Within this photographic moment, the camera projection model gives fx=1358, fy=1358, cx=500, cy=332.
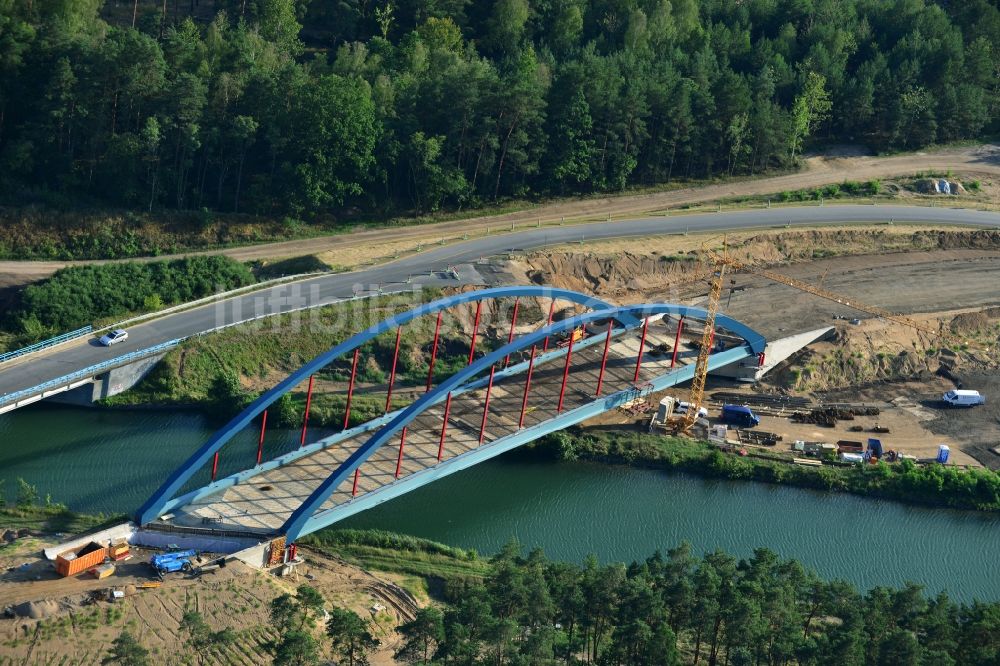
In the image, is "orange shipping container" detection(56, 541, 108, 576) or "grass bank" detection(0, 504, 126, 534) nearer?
"orange shipping container" detection(56, 541, 108, 576)

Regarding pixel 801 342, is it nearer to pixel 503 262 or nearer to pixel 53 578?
pixel 503 262

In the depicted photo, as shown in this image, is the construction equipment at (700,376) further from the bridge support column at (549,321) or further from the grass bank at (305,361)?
the grass bank at (305,361)

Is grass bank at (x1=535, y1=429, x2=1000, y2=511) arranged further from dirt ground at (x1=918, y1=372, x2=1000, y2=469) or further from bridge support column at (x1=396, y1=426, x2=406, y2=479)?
bridge support column at (x1=396, y1=426, x2=406, y2=479)

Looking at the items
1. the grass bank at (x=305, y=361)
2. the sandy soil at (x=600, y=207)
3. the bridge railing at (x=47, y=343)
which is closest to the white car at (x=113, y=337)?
the bridge railing at (x=47, y=343)

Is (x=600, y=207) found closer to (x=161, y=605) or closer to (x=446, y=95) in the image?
(x=446, y=95)

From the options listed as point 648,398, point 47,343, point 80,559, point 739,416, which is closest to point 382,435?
point 80,559

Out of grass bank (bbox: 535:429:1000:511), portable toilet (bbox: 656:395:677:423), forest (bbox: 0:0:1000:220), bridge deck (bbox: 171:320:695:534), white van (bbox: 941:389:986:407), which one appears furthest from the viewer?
forest (bbox: 0:0:1000:220)

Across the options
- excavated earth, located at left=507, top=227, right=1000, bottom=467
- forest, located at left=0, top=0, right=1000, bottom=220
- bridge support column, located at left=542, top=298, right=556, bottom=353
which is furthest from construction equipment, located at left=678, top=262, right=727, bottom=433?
forest, located at left=0, top=0, right=1000, bottom=220
